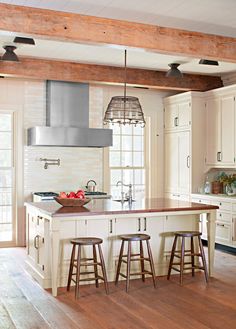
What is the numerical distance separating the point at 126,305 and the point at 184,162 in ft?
13.0

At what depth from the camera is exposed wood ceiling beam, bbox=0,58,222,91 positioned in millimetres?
6781

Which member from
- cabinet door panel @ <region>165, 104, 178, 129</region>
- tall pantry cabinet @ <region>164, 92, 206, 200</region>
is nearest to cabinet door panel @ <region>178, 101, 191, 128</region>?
tall pantry cabinet @ <region>164, 92, 206, 200</region>

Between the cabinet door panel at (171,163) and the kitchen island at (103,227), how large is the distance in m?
2.38

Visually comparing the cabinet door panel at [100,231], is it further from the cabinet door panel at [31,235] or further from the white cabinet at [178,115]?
the white cabinet at [178,115]

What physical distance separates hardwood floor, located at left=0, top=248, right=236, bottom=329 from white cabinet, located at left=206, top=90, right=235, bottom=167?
7.84 feet

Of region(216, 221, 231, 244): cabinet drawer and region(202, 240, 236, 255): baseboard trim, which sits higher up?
region(216, 221, 231, 244): cabinet drawer

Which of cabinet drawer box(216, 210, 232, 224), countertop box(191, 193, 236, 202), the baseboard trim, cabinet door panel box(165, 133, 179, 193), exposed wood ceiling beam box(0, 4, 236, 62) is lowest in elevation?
the baseboard trim

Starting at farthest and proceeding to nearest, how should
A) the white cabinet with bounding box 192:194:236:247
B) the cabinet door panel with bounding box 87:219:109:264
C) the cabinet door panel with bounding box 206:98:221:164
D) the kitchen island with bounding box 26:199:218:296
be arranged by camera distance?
the cabinet door panel with bounding box 206:98:221:164
the white cabinet with bounding box 192:194:236:247
the cabinet door panel with bounding box 87:219:109:264
the kitchen island with bounding box 26:199:218:296

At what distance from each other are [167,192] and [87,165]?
1632 millimetres

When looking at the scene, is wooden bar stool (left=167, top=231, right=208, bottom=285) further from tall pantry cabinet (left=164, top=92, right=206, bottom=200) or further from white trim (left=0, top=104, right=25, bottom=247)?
white trim (left=0, top=104, right=25, bottom=247)

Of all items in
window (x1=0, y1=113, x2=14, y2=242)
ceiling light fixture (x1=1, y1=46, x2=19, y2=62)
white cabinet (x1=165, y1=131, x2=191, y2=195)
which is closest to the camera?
ceiling light fixture (x1=1, y1=46, x2=19, y2=62)

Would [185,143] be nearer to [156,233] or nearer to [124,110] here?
[156,233]

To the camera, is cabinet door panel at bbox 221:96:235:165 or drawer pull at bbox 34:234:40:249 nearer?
drawer pull at bbox 34:234:40:249

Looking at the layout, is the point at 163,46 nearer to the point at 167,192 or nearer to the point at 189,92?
the point at 189,92
